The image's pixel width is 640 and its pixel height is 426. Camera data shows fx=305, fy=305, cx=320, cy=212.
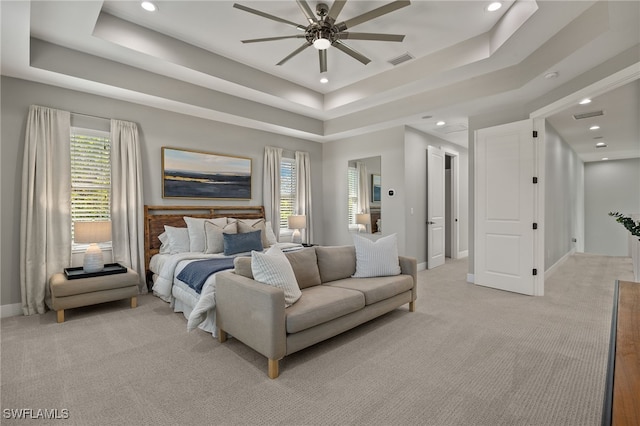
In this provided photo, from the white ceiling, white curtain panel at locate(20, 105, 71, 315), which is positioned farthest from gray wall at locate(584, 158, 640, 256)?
white curtain panel at locate(20, 105, 71, 315)

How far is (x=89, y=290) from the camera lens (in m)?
3.42

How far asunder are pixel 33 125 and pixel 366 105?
15.1ft

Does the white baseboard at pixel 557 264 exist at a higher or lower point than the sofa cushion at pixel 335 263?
lower

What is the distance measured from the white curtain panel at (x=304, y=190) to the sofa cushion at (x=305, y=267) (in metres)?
3.15

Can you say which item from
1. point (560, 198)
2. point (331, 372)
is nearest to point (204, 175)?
point (331, 372)

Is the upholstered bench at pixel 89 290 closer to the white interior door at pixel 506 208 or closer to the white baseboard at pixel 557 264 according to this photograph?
the white interior door at pixel 506 208

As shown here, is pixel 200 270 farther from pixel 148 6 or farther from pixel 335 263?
pixel 148 6

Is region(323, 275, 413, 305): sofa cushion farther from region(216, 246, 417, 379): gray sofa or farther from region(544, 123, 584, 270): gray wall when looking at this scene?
region(544, 123, 584, 270): gray wall

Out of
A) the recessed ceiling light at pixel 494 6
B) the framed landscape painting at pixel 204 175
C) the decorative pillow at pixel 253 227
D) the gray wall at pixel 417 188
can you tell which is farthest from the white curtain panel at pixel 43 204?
the gray wall at pixel 417 188

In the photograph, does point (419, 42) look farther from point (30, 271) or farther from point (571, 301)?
point (30, 271)

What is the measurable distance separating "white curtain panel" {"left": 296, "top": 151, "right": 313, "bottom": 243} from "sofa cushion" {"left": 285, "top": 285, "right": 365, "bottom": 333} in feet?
11.2

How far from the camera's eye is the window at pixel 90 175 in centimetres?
393

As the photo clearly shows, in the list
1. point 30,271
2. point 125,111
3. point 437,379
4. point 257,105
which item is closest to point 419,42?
point 257,105

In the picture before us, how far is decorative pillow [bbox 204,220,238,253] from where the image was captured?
4.34m
